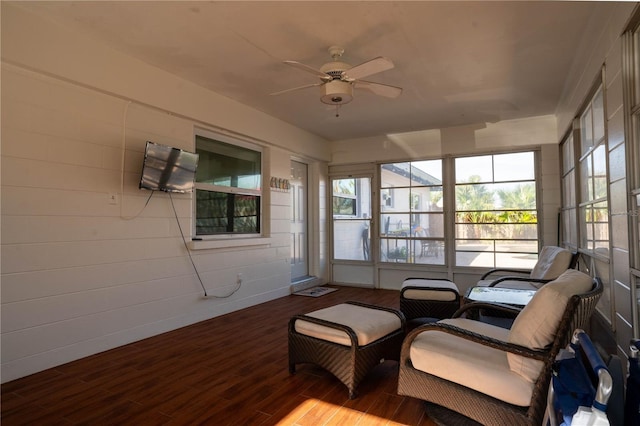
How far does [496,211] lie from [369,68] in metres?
3.72

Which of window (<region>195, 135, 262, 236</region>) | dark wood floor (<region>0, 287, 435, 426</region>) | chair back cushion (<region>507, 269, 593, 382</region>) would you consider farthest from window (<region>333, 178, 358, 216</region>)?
chair back cushion (<region>507, 269, 593, 382</region>)

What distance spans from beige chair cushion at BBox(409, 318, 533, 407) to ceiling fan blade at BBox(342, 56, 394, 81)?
1961mm

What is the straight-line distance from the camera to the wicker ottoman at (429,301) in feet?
12.0

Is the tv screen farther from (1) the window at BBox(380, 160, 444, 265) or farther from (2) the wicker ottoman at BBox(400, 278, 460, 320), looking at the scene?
(1) the window at BBox(380, 160, 444, 265)

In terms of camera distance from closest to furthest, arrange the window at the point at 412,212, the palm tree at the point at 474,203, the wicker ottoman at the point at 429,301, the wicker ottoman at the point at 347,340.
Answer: the wicker ottoman at the point at 347,340, the wicker ottoman at the point at 429,301, the palm tree at the point at 474,203, the window at the point at 412,212

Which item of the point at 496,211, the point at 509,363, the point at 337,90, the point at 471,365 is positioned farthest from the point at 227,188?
the point at 496,211

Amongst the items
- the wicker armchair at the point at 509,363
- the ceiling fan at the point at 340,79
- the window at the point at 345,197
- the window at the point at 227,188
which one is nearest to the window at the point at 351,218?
the window at the point at 345,197

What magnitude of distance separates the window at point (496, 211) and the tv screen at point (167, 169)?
4.15 metres

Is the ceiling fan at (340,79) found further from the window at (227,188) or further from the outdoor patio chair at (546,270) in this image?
the outdoor patio chair at (546,270)

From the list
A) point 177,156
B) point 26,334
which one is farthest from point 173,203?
point 26,334

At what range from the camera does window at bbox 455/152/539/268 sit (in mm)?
5234

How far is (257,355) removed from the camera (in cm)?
304

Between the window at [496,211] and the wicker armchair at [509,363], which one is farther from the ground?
the window at [496,211]

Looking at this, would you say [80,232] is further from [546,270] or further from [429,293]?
[546,270]
